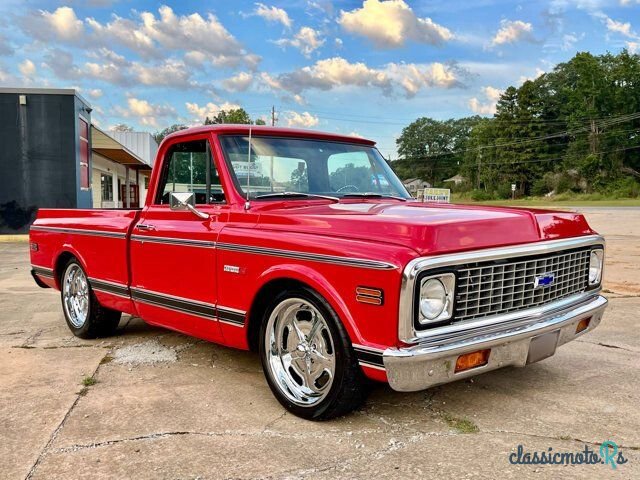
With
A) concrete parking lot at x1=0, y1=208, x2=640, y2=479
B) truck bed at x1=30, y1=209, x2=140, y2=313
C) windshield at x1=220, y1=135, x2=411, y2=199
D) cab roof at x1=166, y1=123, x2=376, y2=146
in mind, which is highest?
cab roof at x1=166, y1=123, x2=376, y2=146

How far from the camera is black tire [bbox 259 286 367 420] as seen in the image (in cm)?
304

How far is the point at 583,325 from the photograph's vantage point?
373cm

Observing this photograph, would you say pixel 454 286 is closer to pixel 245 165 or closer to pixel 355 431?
pixel 355 431

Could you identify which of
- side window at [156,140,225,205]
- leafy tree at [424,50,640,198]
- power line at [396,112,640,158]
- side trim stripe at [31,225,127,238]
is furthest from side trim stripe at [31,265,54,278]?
power line at [396,112,640,158]

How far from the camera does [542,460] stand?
2797 mm

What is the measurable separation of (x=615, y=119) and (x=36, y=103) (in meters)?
70.0

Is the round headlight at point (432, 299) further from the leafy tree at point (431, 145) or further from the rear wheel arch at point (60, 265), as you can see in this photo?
the leafy tree at point (431, 145)

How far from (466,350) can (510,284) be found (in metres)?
0.55

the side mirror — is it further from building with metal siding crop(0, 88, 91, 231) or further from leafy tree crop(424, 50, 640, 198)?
leafy tree crop(424, 50, 640, 198)

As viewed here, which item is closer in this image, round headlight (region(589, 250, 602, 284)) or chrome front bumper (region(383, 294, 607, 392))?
chrome front bumper (region(383, 294, 607, 392))

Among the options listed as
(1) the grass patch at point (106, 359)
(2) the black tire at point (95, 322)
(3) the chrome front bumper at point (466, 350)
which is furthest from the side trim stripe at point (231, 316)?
(2) the black tire at point (95, 322)

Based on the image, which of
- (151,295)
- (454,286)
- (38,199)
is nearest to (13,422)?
(151,295)

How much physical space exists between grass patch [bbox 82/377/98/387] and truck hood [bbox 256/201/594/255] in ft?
5.60

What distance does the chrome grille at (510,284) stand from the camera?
2.96 m
